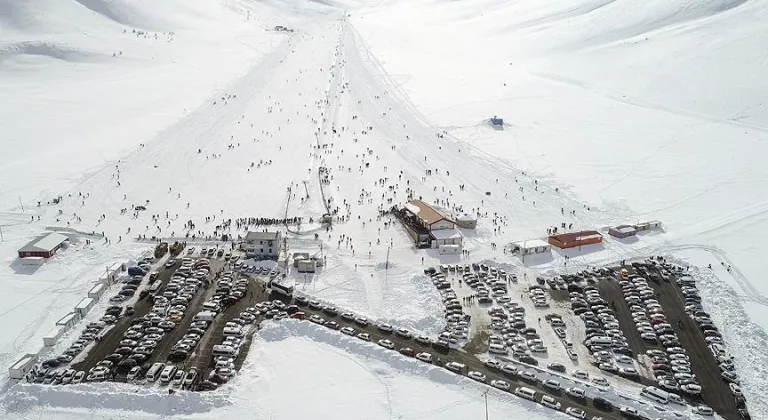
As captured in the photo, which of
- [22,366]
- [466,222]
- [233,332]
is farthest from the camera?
[466,222]

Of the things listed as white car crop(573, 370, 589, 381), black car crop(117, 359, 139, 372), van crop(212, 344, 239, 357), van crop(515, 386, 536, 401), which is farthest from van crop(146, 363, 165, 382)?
white car crop(573, 370, 589, 381)

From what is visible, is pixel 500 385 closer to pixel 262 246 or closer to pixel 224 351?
pixel 224 351

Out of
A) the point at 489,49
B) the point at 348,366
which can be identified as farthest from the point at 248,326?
the point at 489,49

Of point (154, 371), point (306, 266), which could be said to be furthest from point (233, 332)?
point (306, 266)

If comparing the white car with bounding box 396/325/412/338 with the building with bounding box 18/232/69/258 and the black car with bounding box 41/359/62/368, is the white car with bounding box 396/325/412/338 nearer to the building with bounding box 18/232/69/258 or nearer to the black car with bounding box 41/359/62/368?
the black car with bounding box 41/359/62/368

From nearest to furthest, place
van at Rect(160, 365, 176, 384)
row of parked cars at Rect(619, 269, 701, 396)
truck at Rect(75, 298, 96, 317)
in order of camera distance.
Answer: van at Rect(160, 365, 176, 384) < row of parked cars at Rect(619, 269, 701, 396) < truck at Rect(75, 298, 96, 317)

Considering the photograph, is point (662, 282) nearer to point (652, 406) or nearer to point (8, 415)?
point (652, 406)
